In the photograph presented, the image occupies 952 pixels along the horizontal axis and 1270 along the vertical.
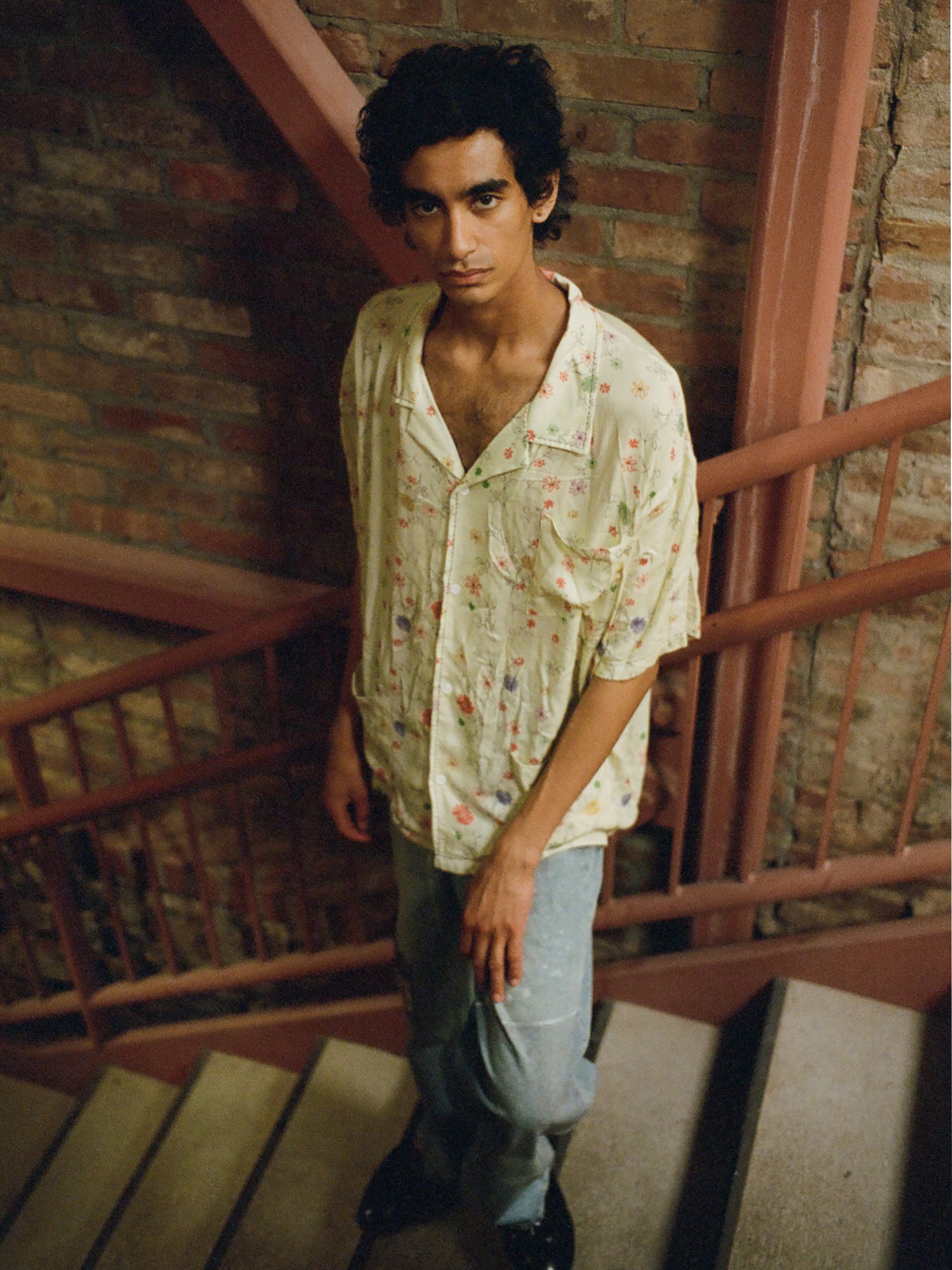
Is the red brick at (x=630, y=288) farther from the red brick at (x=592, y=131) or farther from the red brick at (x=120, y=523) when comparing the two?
the red brick at (x=120, y=523)

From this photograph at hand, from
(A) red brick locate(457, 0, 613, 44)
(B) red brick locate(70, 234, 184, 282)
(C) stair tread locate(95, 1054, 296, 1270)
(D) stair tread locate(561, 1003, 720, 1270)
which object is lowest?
(C) stair tread locate(95, 1054, 296, 1270)

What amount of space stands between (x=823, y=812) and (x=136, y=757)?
1.91m

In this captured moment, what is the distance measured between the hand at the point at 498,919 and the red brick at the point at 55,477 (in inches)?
60.6

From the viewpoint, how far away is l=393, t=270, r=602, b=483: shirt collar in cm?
142

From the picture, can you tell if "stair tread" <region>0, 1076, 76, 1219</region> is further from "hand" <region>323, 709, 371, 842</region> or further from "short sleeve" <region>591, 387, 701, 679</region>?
"short sleeve" <region>591, 387, 701, 679</region>

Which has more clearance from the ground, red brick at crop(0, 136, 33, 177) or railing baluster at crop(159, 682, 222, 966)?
red brick at crop(0, 136, 33, 177)

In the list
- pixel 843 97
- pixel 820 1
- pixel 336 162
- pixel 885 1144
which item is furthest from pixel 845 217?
pixel 885 1144

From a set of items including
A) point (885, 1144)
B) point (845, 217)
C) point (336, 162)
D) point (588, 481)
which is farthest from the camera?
point (885, 1144)

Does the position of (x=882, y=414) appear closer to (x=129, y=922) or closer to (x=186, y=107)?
(x=186, y=107)

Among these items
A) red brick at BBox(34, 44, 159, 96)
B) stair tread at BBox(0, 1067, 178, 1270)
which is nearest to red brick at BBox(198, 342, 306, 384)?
red brick at BBox(34, 44, 159, 96)

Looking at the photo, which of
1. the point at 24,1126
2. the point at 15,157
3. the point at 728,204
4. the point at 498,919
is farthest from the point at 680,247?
the point at 24,1126

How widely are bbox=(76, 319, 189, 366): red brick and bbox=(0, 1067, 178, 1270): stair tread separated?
2032 mm

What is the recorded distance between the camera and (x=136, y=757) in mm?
3021

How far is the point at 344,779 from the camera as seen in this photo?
6.43 feet
